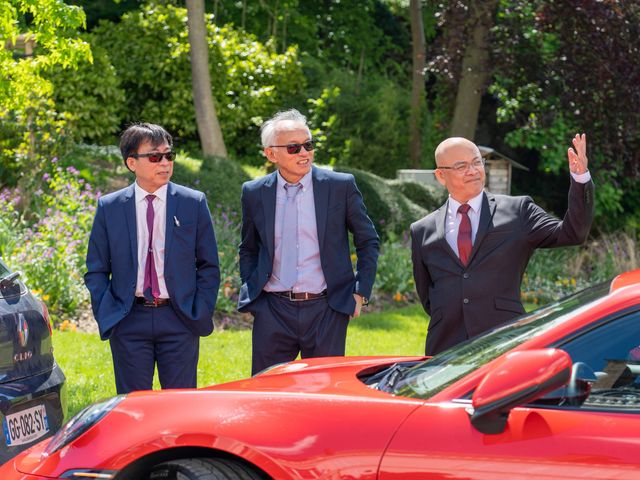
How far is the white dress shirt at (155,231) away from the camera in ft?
19.6

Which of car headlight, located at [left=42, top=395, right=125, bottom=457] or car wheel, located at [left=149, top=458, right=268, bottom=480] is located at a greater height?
car headlight, located at [left=42, top=395, right=125, bottom=457]

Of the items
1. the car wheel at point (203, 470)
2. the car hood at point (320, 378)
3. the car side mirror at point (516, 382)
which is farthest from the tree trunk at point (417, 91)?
the car side mirror at point (516, 382)

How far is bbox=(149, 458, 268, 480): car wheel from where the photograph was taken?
12.8 ft

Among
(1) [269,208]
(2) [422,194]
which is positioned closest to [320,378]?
(1) [269,208]

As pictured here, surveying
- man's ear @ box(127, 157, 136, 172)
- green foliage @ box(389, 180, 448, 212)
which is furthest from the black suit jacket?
green foliage @ box(389, 180, 448, 212)

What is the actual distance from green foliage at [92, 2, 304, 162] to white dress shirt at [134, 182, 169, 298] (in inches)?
505

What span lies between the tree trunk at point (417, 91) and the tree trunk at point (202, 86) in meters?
4.15

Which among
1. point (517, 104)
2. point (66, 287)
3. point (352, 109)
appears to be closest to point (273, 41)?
point (352, 109)

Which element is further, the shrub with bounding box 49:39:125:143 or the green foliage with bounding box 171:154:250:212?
the shrub with bounding box 49:39:125:143

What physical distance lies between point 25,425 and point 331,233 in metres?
1.89

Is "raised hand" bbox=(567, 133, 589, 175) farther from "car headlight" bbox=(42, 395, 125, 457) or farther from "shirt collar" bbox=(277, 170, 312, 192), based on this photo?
"car headlight" bbox=(42, 395, 125, 457)

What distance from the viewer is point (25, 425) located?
17.3 ft

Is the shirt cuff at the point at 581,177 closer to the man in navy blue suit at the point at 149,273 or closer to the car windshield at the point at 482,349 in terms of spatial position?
the car windshield at the point at 482,349

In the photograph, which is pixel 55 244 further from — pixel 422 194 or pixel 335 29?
pixel 335 29
